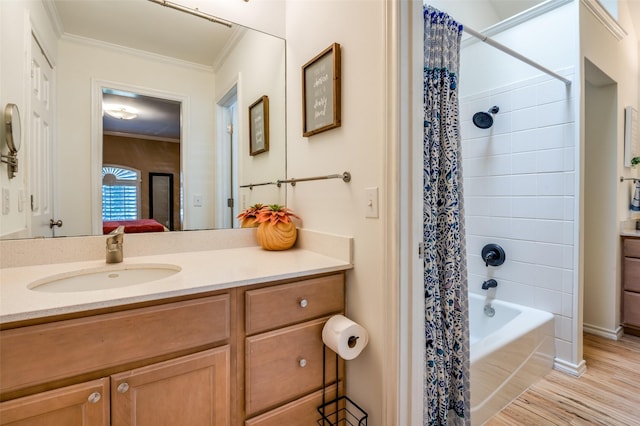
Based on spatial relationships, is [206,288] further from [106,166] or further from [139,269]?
[106,166]

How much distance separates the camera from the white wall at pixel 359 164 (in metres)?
1.17

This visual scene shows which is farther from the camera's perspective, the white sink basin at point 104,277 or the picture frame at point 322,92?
the picture frame at point 322,92

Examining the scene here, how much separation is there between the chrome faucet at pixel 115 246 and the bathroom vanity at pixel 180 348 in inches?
3.3

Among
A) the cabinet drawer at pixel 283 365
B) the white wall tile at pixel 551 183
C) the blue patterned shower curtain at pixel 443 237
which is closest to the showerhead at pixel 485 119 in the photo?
the white wall tile at pixel 551 183

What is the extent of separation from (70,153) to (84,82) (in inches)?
12.3

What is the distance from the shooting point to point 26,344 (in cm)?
78

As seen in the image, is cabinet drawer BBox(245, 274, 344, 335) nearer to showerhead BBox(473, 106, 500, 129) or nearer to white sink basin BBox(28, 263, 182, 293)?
white sink basin BBox(28, 263, 182, 293)

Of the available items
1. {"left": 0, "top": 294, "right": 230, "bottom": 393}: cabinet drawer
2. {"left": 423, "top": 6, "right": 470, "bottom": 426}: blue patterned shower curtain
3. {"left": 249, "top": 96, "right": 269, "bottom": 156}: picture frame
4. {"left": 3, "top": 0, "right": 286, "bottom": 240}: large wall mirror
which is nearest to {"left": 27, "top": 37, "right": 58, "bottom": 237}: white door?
{"left": 3, "top": 0, "right": 286, "bottom": 240}: large wall mirror

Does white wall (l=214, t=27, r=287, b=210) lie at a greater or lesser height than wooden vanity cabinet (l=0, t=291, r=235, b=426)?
greater

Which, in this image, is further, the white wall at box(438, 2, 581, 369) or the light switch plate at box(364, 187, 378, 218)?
the white wall at box(438, 2, 581, 369)

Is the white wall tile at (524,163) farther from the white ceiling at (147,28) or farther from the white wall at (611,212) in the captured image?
the white ceiling at (147,28)

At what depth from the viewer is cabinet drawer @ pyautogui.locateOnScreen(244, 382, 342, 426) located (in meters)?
1.12

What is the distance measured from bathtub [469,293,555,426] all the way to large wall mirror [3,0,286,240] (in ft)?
4.45

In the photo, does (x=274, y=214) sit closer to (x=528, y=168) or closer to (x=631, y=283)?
(x=528, y=168)
